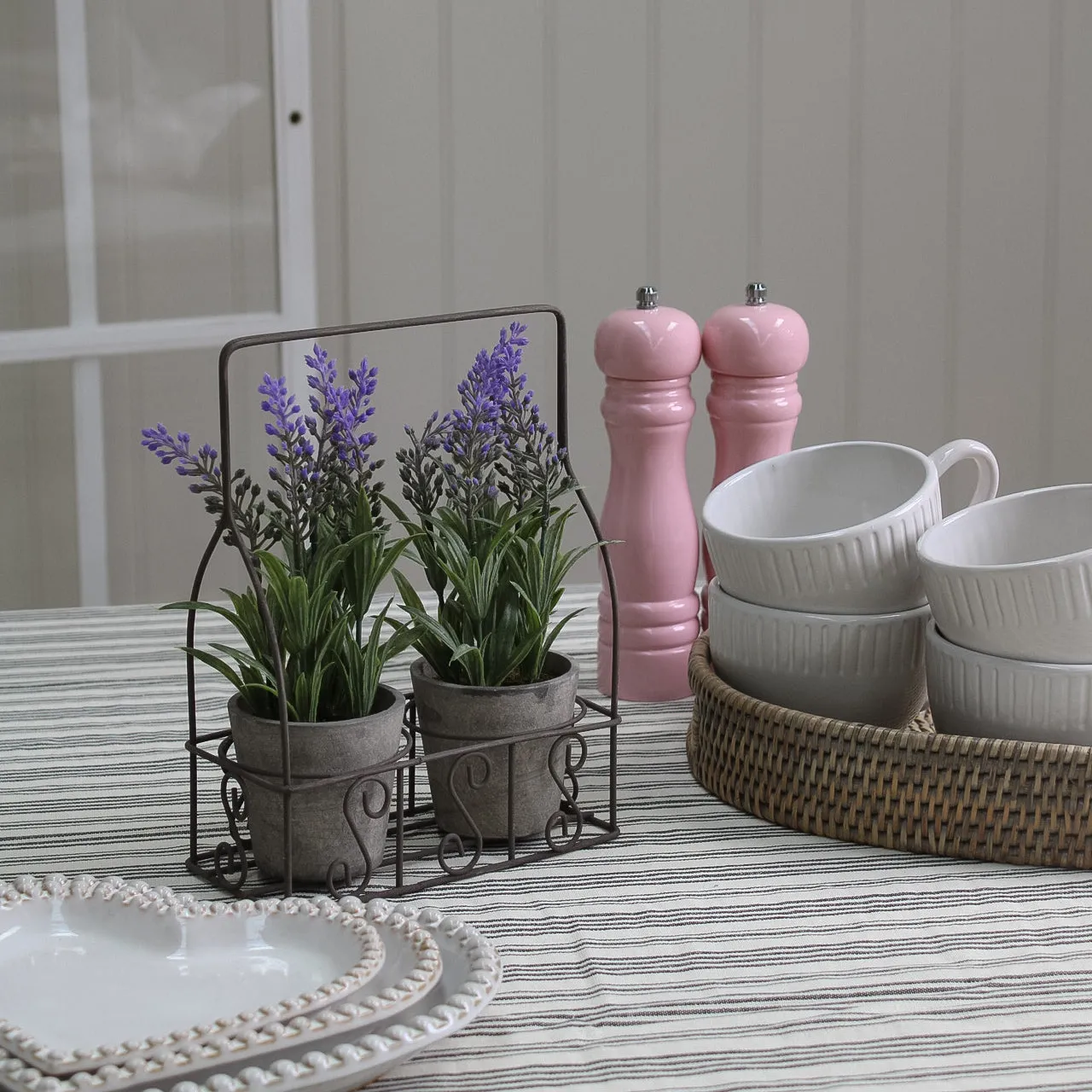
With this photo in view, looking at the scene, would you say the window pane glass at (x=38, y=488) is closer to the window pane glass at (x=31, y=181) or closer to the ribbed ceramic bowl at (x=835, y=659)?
the window pane glass at (x=31, y=181)

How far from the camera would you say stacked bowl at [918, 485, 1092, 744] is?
71cm

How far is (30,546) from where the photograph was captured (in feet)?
7.05

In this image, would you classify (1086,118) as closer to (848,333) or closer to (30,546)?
(848,333)

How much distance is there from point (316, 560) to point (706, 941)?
0.87 ft

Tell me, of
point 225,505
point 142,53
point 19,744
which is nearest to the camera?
point 225,505

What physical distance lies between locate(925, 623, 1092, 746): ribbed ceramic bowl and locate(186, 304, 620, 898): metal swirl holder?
0.60 feet

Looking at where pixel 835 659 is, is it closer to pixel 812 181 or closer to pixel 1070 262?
pixel 812 181

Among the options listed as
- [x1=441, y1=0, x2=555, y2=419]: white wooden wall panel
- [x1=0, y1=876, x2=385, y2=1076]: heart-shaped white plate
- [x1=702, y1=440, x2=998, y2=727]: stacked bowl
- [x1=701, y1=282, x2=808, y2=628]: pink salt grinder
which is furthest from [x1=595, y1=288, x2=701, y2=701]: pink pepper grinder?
[x1=441, y1=0, x2=555, y2=419]: white wooden wall panel

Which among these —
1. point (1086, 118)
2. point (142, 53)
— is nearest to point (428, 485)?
point (142, 53)

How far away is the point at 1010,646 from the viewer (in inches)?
29.3

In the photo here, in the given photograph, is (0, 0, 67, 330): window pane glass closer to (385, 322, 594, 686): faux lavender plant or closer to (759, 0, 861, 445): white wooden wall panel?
(759, 0, 861, 445): white wooden wall panel

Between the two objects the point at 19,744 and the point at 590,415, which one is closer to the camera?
the point at 19,744

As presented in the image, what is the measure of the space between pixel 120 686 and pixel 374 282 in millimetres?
1401

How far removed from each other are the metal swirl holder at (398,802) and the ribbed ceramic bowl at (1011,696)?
183 mm
